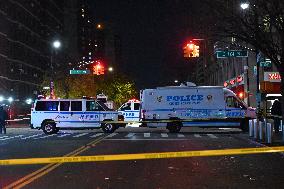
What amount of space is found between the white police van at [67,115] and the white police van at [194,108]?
8.81 feet

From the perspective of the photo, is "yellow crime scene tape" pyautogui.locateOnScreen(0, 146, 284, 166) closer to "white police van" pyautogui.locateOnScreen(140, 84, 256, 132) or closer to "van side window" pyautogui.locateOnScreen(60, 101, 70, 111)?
"white police van" pyautogui.locateOnScreen(140, 84, 256, 132)

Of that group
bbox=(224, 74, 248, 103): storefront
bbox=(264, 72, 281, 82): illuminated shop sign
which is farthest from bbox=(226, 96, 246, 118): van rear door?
bbox=(224, 74, 248, 103): storefront

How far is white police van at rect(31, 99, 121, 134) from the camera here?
116ft

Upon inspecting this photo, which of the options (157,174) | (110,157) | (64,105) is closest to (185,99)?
(64,105)

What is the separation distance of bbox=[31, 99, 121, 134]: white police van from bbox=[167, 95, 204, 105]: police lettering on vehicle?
3.78 meters

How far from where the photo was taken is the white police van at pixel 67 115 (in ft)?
116

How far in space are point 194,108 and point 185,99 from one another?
807mm

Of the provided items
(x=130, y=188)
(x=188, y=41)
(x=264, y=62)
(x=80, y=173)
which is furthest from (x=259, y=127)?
(x=130, y=188)

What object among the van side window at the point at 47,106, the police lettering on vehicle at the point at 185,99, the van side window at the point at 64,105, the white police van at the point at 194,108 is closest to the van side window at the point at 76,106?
the van side window at the point at 64,105

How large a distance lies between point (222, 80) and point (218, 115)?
2243 inches

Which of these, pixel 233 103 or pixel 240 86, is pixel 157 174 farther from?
pixel 240 86

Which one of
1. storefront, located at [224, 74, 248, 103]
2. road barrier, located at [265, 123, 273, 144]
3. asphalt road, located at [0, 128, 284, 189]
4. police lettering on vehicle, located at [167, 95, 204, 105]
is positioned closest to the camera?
asphalt road, located at [0, 128, 284, 189]

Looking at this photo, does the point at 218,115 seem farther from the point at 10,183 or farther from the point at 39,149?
the point at 10,183

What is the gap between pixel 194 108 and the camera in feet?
116
